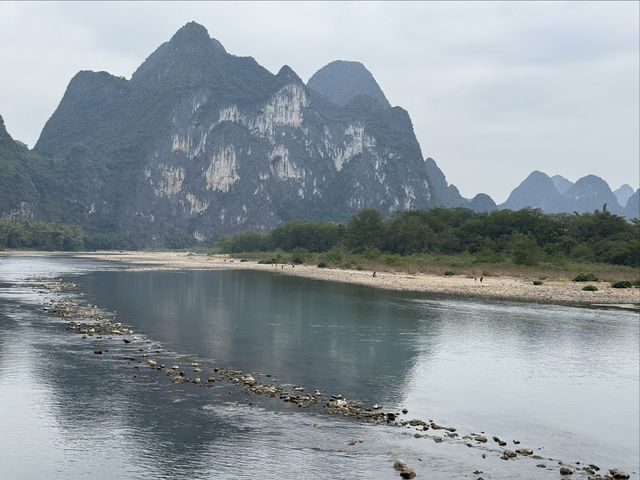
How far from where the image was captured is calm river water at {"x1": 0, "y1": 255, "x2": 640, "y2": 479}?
42.3 feet

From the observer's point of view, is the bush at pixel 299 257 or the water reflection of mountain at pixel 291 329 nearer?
the water reflection of mountain at pixel 291 329

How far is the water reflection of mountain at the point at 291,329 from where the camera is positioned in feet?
70.1

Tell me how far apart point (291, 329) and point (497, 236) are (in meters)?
73.8

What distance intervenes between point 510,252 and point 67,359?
249 ft

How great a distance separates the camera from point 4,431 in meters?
14.2

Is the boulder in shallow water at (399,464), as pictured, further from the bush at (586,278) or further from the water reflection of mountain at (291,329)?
the bush at (586,278)

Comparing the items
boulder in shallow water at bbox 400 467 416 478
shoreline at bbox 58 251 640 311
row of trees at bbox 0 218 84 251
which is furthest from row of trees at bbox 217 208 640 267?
row of trees at bbox 0 218 84 251

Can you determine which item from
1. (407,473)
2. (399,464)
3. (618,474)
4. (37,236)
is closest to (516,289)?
(618,474)

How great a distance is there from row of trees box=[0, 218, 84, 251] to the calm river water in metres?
132

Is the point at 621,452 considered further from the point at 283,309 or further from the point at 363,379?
the point at 283,309

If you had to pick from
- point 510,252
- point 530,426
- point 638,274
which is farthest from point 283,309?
point 510,252

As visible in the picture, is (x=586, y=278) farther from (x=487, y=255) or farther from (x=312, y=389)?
(x=312, y=389)

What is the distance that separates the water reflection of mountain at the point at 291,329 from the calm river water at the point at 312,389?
0.48ft

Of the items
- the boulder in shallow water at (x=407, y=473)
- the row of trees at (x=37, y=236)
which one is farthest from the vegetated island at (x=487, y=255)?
the row of trees at (x=37, y=236)
